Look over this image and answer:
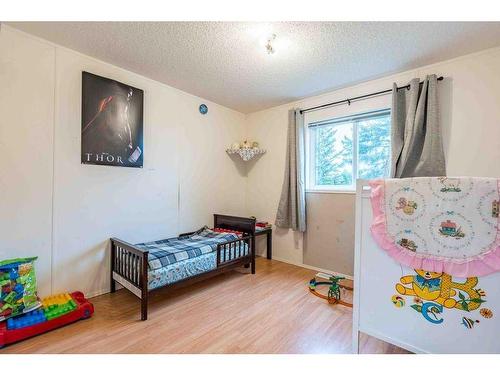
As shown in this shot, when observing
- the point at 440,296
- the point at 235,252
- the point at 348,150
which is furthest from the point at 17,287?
the point at 348,150

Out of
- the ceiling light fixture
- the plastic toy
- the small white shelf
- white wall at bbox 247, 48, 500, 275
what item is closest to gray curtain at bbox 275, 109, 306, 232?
white wall at bbox 247, 48, 500, 275

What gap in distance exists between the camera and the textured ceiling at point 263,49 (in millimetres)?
1667

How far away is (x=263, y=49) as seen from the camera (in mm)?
1934

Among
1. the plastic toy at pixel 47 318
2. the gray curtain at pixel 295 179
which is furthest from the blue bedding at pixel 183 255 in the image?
the gray curtain at pixel 295 179

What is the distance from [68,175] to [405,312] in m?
2.66

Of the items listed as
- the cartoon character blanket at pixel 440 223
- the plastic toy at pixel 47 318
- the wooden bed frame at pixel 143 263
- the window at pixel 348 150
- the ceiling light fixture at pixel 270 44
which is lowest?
the plastic toy at pixel 47 318

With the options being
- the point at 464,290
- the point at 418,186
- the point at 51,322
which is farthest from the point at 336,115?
the point at 51,322

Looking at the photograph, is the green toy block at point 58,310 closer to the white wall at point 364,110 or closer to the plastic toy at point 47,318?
the plastic toy at point 47,318

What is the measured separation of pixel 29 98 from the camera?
1.79m

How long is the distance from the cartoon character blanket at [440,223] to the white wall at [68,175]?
2.24 meters

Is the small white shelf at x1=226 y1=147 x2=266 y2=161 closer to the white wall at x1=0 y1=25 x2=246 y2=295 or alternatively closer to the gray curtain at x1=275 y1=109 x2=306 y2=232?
the gray curtain at x1=275 y1=109 x2=306 y2=232

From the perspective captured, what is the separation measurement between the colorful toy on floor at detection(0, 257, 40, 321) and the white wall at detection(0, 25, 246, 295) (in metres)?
0.21

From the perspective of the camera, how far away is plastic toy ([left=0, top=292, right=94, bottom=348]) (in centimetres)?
146
